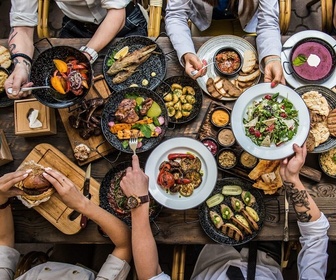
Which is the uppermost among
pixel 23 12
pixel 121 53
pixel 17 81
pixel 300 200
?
pixel 23 12

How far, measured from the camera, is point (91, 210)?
199cm

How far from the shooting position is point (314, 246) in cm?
204

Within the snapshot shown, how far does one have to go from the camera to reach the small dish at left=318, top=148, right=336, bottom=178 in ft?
6.90

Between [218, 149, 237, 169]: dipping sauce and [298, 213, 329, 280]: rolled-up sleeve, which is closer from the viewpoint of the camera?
[298, 213, 329, 280]: rolled-up sleeve

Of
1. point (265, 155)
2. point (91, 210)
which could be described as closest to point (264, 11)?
point (265, 155)

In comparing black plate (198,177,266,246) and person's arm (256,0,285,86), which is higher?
person's arm (256,0,285,86)

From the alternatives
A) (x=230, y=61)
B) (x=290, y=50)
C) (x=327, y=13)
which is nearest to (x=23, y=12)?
(x=230, y=61)

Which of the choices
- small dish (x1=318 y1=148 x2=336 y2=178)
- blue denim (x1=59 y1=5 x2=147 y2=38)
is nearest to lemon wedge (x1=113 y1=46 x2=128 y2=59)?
blue denim (x1=59 y1=5 x2=147 y2=38)

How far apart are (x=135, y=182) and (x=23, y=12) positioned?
1256 mm

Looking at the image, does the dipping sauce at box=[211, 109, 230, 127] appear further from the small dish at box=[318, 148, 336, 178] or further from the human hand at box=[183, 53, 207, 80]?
the small dish at box=[318, 148, 336, 178]

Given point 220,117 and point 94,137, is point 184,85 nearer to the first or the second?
point 220,117

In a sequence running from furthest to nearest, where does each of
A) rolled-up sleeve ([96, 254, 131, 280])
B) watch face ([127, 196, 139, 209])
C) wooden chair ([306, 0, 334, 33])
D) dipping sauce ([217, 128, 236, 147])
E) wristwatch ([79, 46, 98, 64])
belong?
wooden chair ([306, 0, 334, 33]) → wristwatch ([79, 46, 98, 64]) → dipping sauce ([217, 128, 236, 147]) → rolled-up sleeve ([96, 254, 131, 280]) → watch face ([127, 196, 139, 209])

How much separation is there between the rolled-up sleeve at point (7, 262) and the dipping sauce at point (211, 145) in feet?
3.84

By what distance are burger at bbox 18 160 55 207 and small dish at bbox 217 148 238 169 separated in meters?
0.89
